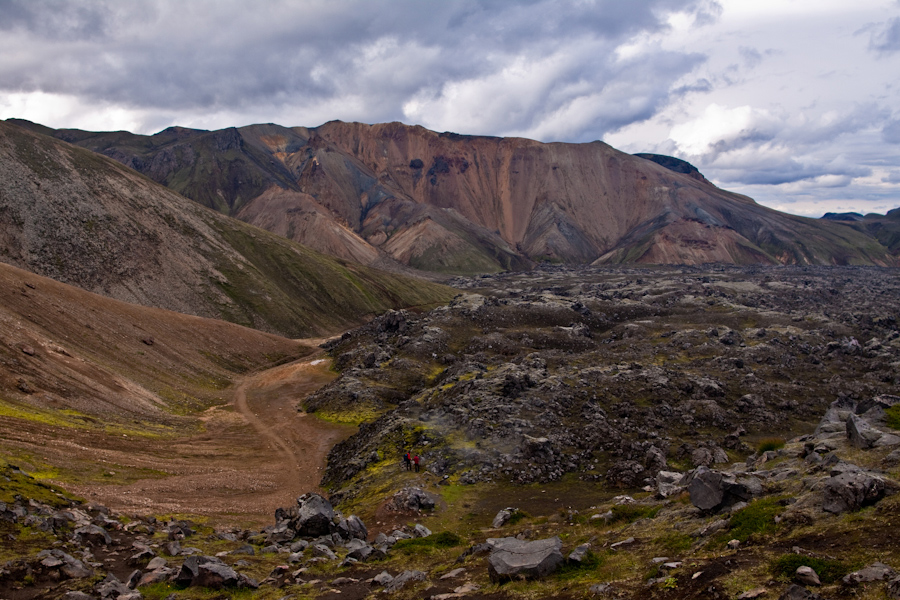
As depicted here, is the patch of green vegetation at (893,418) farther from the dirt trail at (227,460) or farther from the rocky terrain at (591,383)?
the dirt trail at (227,460)

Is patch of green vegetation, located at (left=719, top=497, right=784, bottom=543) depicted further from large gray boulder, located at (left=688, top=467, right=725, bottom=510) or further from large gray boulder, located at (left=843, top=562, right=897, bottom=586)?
large gray boulder, located at (left=843, top=562, right=897, bottom=586)

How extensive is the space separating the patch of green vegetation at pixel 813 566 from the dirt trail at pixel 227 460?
30101 mm

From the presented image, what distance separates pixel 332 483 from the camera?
45.2 m

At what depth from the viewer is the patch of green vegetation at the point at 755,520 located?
16.7 meters

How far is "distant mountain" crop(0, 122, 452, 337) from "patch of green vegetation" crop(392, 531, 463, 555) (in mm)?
96161

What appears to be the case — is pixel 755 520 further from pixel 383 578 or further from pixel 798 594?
pixel 383 578

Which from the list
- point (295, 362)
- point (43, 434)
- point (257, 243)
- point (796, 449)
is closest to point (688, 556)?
point (796, 449)

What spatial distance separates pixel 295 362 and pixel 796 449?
7951 centimetres

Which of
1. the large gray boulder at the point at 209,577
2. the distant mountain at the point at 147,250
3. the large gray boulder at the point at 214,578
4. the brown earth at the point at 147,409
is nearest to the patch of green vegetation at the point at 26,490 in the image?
the brown earth at the point at 147,409

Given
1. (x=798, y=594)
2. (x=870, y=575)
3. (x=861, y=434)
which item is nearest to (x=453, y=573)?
(x=798, y=594)

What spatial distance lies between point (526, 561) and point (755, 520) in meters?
7.53

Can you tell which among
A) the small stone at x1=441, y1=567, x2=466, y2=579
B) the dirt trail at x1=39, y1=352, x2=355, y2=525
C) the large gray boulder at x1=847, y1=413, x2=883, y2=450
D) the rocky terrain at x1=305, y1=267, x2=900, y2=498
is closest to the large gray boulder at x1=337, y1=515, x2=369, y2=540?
the dirt trail at x1=39, y1=352, x2=355, y2=525

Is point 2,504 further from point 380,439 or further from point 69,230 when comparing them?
point 69,230

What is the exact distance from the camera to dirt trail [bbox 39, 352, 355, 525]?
35.2m
